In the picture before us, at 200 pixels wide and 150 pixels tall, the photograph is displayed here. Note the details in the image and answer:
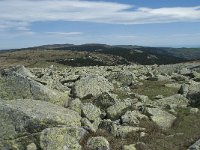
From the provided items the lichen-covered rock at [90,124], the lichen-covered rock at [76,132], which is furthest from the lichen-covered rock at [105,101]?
the lichen-covered rock at [76,132]

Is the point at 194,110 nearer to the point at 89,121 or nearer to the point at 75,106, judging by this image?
the point at 89,121

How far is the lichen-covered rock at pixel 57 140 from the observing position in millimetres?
22516

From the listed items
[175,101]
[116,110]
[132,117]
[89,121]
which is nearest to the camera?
[89,121]

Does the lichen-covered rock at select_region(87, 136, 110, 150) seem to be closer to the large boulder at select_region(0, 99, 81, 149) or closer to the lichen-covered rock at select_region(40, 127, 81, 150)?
the lichen-covered rock at select_region(40, 127, 81, 150)

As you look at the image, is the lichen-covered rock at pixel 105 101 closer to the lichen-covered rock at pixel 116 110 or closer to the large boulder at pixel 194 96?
the lichen-covered rock at pixel 116 110

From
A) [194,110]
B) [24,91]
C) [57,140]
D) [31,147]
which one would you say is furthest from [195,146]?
[24,91]

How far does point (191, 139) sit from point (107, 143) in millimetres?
5257

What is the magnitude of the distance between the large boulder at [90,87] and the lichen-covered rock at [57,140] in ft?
44.9

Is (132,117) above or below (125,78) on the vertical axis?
below

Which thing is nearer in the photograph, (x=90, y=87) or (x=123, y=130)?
(x=123, y=130)

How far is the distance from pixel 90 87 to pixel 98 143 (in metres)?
15.4

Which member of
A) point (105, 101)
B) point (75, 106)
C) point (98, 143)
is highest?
point (75, 106)

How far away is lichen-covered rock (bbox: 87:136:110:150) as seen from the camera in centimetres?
2277

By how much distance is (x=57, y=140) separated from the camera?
896 inches
